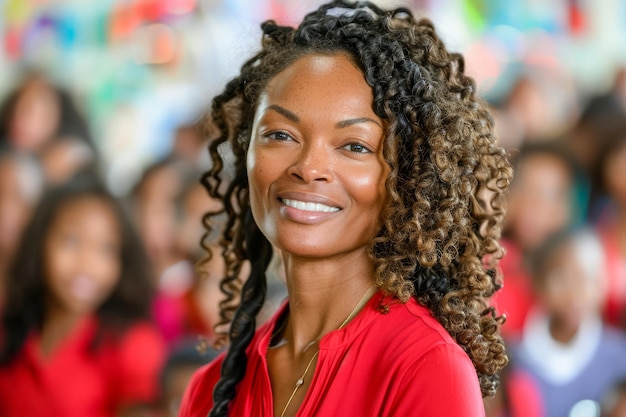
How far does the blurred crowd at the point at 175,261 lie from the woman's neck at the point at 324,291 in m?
1.84

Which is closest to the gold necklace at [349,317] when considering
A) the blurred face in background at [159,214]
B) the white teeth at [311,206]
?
the white teeth at [311,206]

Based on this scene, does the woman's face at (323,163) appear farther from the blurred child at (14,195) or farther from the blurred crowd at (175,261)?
the blurred child at (14,195)

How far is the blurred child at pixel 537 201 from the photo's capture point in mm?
3422

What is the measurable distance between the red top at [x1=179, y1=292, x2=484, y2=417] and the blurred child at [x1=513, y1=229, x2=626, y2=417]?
2001mm

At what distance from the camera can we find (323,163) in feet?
4.85

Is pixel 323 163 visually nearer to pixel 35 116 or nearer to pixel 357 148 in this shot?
pixel 357 148

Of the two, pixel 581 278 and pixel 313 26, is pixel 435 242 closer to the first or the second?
pixel 313 26

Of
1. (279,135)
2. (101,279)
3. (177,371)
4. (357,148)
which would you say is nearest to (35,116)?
(101,279)

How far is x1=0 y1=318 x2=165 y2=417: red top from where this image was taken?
11.4 feet

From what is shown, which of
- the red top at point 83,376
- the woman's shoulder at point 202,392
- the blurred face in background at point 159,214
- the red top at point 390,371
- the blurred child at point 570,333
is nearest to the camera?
the red top at point 390,371

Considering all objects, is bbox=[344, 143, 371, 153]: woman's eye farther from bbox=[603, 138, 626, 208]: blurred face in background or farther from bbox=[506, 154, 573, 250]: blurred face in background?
bbox=[603, 138, 626, 208]: blurred face in background

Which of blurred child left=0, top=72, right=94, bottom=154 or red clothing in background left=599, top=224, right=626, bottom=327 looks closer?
red clothing in background left=599, top=224, right=626, bottom=327

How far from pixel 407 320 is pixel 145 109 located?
2.39 m

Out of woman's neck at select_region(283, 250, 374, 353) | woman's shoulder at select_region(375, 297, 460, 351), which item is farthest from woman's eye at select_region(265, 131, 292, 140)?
woman's shoulder at select_region(375, 297, 460, 351)
